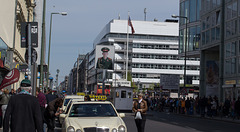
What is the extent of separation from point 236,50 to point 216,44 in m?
4.83

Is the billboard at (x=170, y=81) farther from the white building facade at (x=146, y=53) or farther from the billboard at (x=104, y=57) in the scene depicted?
the white building facade at (x=146, y=53)

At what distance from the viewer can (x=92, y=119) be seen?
11523 mm

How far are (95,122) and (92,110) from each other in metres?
1.28

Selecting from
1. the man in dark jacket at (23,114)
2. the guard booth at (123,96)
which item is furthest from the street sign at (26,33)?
the guard booth at (123,96)

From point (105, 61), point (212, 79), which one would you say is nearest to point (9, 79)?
point (212, 79)

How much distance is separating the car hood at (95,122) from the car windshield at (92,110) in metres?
0.48

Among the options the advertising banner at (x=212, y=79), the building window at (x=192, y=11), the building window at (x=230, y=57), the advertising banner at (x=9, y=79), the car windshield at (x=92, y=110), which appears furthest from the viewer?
the building window at (x=192, y=11)

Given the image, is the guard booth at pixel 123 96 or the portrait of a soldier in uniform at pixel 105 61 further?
the portrait of a soldier in uniform at pixel 105 61

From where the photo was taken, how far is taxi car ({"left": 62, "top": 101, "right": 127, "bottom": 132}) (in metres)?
10.9

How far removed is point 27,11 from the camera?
148 feet

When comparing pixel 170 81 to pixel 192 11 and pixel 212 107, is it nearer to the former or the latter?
pixel 192 11

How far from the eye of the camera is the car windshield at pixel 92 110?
1220 cm

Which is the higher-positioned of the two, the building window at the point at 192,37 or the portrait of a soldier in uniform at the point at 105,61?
the building window at the point at 192,37

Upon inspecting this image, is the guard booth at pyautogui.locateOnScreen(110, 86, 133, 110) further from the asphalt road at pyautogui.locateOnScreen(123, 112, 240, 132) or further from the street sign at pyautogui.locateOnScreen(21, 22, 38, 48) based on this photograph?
the street sign at pyautogui.locateOnScreen(21, 22, 38, 48)
